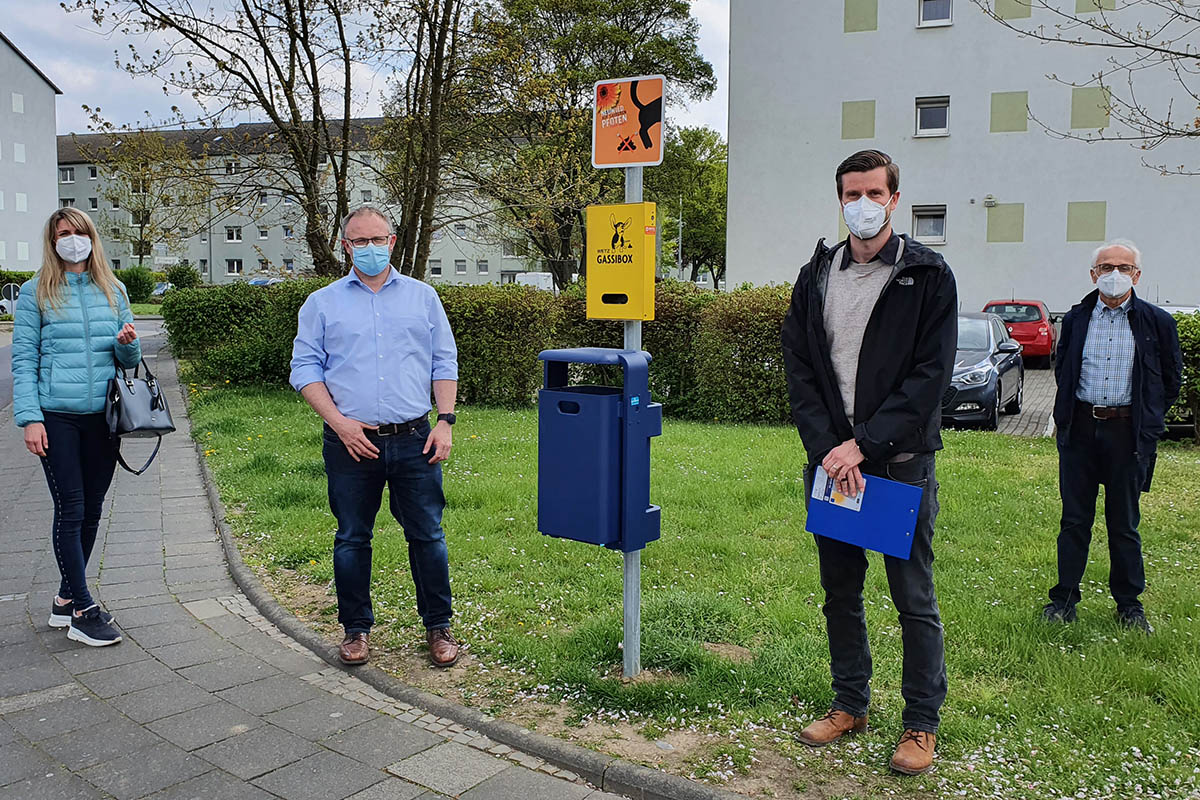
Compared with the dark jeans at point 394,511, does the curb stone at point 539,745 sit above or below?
below

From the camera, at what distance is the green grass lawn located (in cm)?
345

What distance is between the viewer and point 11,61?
54.2m

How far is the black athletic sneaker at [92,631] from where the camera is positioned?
15.5 ft

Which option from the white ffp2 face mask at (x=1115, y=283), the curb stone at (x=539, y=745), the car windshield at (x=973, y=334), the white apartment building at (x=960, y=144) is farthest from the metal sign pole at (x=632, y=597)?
the white apartment building at (x=960, y=144)

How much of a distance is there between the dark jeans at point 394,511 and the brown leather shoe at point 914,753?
7.34 feet

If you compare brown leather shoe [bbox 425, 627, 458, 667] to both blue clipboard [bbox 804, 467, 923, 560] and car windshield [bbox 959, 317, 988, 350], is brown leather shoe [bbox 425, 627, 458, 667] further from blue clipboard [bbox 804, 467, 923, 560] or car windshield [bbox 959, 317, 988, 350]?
car windshield [bbox 959, 317, 988, 350]

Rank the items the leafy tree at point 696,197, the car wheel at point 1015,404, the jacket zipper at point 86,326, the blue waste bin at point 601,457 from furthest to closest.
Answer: the leafy tree at point 696,197
the car wheel at point 1015,404
the jacket zipper at point 86,326
the blue waste bin at point 601,457

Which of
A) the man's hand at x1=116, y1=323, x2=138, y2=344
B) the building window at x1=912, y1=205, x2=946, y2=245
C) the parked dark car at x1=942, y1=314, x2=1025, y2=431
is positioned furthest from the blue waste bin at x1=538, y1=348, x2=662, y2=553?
the building window at x1=912, y1=205, x2=946, y2=245

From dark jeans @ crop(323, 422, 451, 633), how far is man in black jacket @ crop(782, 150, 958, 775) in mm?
1859

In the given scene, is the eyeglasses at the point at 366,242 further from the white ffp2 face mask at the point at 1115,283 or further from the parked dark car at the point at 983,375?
the parked dark car at the point at 983,375

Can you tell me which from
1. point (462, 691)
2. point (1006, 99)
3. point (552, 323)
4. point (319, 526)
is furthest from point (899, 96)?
point (462, 691)

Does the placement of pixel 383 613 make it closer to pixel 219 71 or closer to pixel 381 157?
pixel 219 71

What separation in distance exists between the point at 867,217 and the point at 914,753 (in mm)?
1961

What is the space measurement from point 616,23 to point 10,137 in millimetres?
38811
